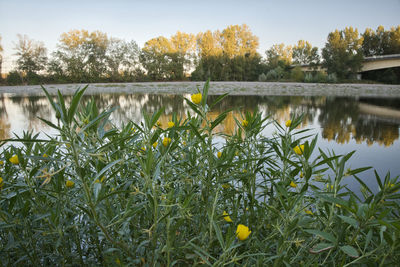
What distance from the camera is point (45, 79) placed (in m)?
24.1

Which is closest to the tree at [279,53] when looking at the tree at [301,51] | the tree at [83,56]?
the tree at [301,51]

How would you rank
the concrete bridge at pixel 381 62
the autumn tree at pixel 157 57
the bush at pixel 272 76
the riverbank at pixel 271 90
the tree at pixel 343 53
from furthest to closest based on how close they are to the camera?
the autumn tree at pixel 157 57 < the bush at pixel 272 76 < the tree at pixel 343 53 < the concrete bridge at pixel 381 62 < the riverbank at pixel 271 90

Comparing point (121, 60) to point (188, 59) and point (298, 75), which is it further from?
point (298, 75)

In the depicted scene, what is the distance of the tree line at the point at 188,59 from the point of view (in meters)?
23.6

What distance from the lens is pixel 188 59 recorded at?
2717 centimetres

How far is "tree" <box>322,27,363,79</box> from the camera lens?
2258 centimetres

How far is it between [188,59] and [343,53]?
628 inches

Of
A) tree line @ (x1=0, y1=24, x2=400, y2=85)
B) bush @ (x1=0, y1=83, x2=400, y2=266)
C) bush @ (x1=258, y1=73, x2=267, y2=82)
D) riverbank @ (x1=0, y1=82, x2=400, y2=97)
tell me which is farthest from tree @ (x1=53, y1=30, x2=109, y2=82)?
bush @ (x1=0, y1=83, x2=400, y2=266)

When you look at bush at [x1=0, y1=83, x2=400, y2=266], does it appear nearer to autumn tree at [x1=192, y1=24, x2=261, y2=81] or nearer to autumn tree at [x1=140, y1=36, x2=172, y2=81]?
autumn tree at [x1=192, y1=24, x2=261, y2=81]

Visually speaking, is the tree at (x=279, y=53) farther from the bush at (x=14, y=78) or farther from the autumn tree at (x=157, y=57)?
the bush at (x=14, y=78)

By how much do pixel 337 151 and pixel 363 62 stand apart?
25.8 meters

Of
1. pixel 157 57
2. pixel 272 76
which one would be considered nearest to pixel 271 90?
pixel 272 76

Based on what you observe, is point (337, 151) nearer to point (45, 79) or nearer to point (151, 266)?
point (151, 266)

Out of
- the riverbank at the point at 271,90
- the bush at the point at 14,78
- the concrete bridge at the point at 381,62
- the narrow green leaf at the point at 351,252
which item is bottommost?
the narrow green leaf at the point at 351,252
